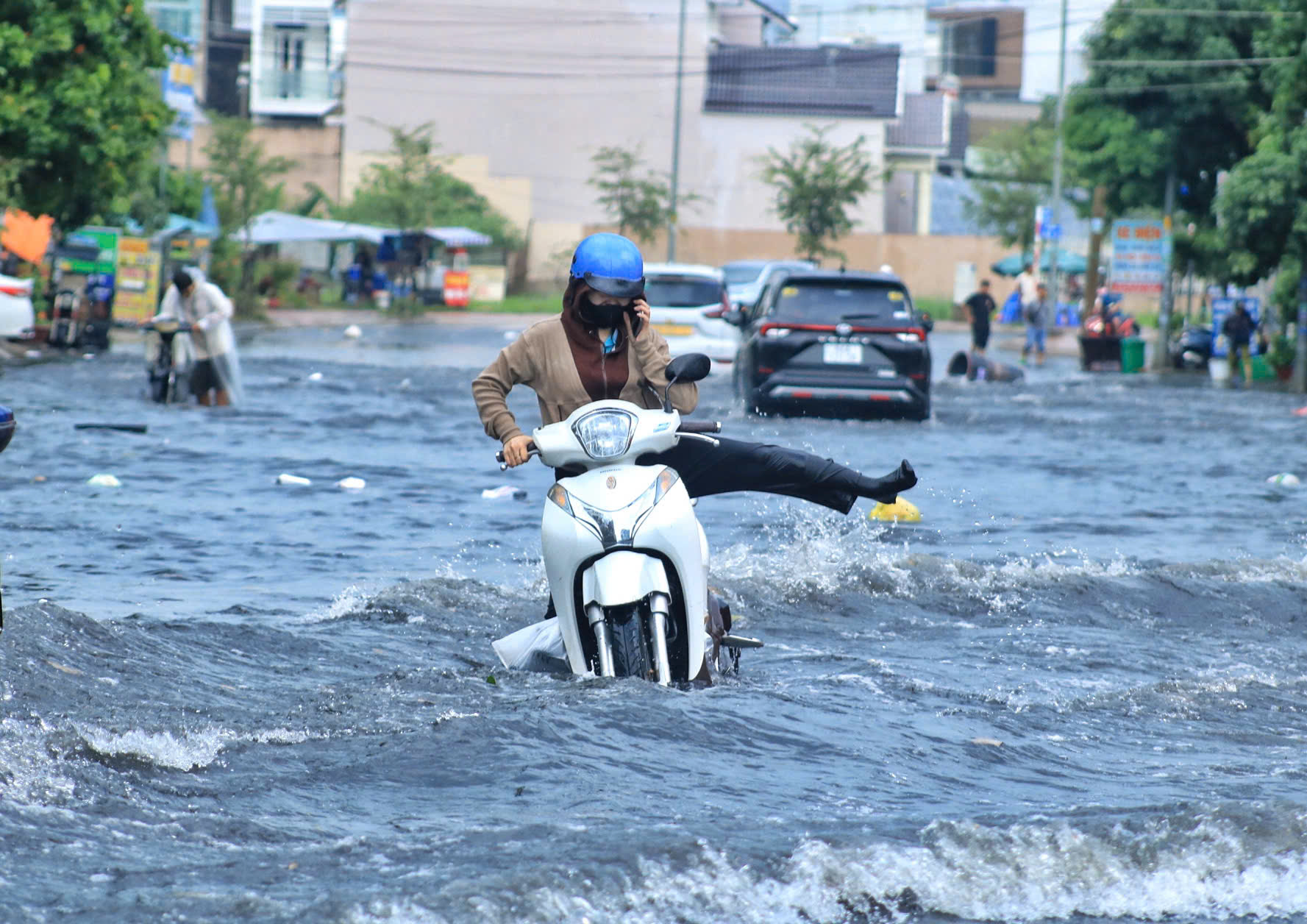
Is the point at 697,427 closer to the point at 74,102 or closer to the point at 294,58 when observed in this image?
the point at 74,102

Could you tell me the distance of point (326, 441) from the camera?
1659 cm

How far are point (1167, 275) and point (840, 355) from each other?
1787 centimetres

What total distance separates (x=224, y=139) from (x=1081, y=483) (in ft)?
125

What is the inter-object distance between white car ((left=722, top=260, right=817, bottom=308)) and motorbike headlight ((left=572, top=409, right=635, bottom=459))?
3183cm

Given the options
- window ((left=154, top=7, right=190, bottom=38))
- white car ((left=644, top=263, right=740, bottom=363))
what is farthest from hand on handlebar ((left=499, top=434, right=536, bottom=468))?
window ((left=154, top=7, right=190, bottom=38))

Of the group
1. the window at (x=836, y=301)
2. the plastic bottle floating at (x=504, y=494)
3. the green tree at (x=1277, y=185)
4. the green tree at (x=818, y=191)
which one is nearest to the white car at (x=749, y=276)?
the green tree at (x=1277, y=185)

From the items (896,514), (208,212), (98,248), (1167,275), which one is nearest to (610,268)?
(896,514)

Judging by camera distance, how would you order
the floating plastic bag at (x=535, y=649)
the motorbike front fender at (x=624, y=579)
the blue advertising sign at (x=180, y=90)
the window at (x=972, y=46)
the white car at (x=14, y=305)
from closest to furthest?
the motorbike front fender at (x=624, y=579), the floating plastic bag at (x=535, y=649), the white car at (x=14, y=305), the blue advertising sign at (x=180, y=90), the window at (x=972, y=46)

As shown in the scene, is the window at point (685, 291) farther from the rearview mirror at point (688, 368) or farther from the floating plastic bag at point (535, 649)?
the rearview mirror at point (688, 368)

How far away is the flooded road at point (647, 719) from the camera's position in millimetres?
4168

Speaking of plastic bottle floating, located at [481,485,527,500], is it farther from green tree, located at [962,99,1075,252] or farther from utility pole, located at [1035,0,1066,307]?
green tree, located at [962,99,1075,252]

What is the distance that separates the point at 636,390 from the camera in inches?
241

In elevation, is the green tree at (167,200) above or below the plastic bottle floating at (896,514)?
above

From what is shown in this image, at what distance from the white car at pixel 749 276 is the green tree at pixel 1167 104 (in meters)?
6.35
